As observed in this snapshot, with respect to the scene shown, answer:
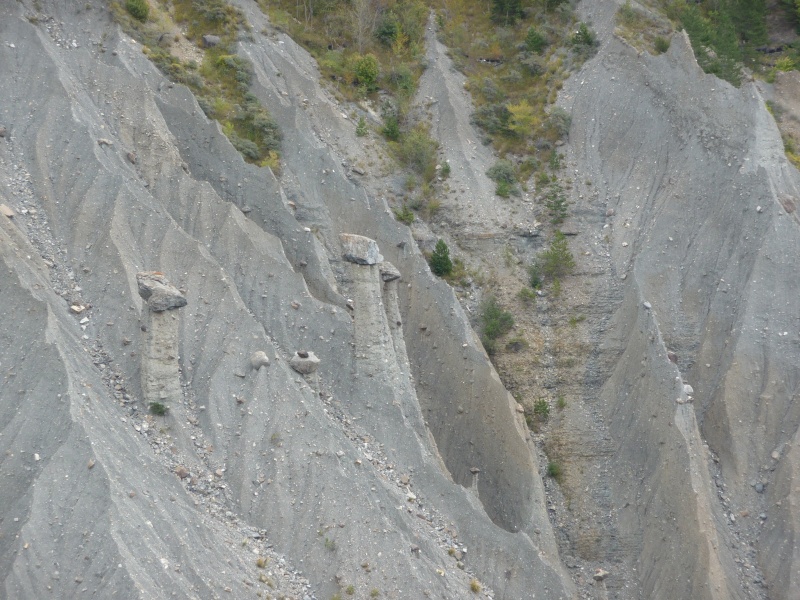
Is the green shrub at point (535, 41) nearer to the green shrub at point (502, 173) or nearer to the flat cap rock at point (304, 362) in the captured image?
the green shrub at point (502, 173)

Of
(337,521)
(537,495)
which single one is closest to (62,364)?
(337,521)

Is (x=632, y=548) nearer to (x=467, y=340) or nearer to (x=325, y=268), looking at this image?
(x=467, y=340)

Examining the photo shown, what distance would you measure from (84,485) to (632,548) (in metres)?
16.9

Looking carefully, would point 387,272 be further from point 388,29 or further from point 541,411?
point 388,29

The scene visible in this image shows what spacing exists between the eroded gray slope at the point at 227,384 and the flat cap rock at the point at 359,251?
38cm

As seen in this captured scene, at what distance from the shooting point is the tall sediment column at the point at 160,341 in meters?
23.3

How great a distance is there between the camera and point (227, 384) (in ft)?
81.4

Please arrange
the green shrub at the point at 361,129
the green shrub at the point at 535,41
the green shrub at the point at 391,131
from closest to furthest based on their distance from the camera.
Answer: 1. the green shrub at the point at 361,129
2. the green shrub at the point at 391,131
3. the green shrub at the point at 535,41

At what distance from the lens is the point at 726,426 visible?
28203 millimetres

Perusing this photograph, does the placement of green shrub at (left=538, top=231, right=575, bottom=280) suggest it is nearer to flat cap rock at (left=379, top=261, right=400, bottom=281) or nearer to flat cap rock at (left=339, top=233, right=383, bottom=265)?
flat cap rock at (left=379, top=261, right=400, bottom=281)

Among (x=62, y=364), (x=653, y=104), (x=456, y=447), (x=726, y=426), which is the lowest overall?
(x=456, y=447)

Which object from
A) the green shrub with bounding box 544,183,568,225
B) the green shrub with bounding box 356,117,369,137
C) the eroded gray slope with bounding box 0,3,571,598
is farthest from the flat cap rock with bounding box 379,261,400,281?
the green shrub with bounding box 356,117,369,137

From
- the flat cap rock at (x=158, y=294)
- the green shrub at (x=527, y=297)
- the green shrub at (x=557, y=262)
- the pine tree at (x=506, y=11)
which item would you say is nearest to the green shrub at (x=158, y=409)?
the flat cap rock at (x=158, y=294)

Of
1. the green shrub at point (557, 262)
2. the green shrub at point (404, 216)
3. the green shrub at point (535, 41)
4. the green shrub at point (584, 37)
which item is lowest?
the green shrub at point (404, 216)
